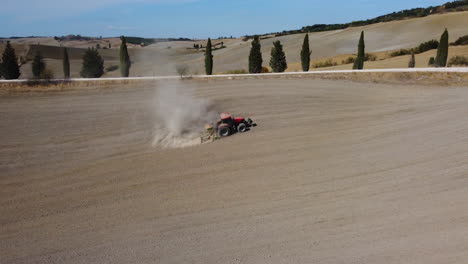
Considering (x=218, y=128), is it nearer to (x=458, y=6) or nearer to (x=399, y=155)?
(x=399, y=155)

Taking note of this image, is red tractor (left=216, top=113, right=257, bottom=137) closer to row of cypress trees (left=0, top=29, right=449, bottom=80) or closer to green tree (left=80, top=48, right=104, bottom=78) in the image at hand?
row of cypress trees (left=0, top=29, right=449, bottom=80)

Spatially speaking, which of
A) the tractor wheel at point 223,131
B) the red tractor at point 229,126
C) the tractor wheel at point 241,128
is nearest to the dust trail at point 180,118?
the tractor wheel at point 223,131

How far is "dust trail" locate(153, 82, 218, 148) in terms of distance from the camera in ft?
67.5

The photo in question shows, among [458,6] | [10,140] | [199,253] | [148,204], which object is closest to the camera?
[199,253]

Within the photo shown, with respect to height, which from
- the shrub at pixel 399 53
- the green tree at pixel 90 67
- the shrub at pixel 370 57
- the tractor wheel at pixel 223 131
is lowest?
the tractor wheel at pixel 223 131

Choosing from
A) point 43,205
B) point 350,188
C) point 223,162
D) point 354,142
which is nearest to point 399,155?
point 354,142

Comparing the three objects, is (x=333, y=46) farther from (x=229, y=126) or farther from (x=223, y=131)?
(x=223, y=131)

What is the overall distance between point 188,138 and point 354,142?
304 inches

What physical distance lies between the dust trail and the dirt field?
804 millimetres

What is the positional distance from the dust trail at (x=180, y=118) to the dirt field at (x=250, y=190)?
2.64 ft

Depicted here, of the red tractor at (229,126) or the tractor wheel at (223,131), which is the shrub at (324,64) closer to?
the red tractor at (229,126)

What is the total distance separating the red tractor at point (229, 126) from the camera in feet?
67.2

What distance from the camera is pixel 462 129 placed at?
18.9 meters

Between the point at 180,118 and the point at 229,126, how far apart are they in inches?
149
